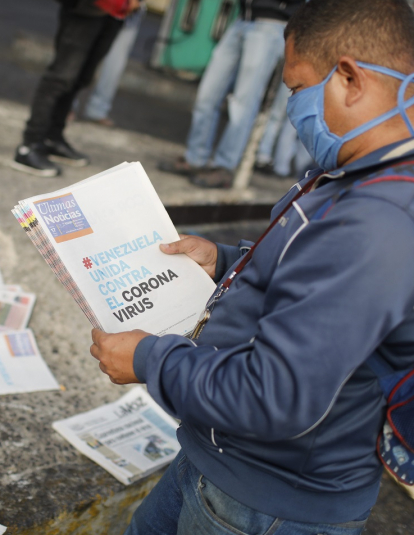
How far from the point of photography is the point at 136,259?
146 cm

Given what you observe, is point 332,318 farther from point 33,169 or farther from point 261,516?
point 33,169

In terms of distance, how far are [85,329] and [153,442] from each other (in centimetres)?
75

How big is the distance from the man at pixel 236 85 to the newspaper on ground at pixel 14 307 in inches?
97.1

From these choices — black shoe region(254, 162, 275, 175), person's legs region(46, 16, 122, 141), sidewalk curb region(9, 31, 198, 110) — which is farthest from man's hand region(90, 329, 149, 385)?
sidewalk curb region(9, 31, 198, 110)

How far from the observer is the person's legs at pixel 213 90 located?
4.98 meters

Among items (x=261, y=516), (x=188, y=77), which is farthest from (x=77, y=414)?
(x=188, y=77)

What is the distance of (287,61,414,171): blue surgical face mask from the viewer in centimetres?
110

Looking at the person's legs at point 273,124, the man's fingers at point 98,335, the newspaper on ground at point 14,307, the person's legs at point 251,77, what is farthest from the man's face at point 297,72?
the person's legs at point 273,124

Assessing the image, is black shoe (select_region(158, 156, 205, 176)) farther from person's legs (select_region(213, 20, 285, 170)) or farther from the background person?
the background person

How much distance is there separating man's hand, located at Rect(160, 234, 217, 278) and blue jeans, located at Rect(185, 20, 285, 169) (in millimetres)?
3588

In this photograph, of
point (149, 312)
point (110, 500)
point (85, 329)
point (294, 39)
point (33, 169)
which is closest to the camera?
point (294, 39)

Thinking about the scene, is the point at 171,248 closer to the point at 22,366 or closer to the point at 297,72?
the point at 297,72

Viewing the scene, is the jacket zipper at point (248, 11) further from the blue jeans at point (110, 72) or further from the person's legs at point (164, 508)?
the person's legs at point (164, 508)

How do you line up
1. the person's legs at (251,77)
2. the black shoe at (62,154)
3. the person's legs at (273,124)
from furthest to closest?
the person's legs at (273,124) → the person's legs at (251,77) → the black shoe at (62,154)
